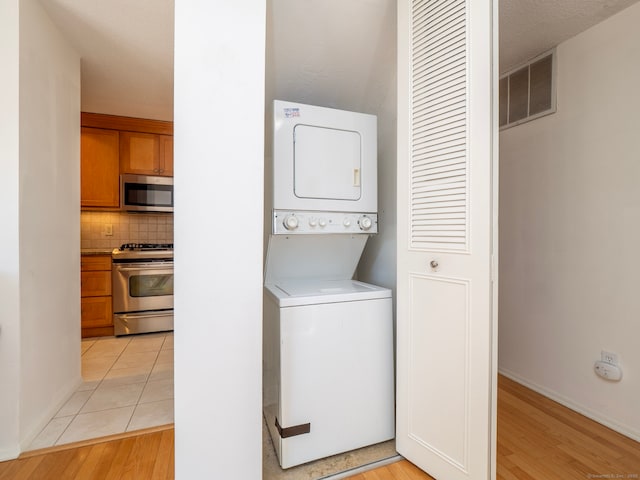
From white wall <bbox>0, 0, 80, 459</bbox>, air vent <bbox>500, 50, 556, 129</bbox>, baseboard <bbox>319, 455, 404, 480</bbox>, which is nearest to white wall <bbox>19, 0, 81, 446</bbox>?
white wall <bbox>0, 0, 80, 459</bbox>

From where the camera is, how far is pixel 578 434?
1.69 metres

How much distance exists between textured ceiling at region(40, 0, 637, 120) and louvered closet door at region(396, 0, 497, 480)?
1.03ft

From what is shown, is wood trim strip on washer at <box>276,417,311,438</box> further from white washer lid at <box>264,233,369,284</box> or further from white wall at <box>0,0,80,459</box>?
white wall at <box>0,0,80,459</box>

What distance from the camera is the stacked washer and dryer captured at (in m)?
1.46

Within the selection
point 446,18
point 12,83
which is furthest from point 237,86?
point 12,83

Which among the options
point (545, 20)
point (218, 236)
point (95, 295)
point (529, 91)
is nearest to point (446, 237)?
point (218, 236)

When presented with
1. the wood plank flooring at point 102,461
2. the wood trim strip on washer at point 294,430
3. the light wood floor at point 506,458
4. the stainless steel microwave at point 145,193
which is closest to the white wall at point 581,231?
the light wood floor at point 506,458

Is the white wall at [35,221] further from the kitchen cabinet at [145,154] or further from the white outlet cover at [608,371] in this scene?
the white outlet cover at [608,371]

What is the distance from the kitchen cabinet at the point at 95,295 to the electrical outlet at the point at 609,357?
4.12 m

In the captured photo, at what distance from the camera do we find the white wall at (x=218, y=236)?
1155 mm

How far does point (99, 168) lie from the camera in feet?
11.1

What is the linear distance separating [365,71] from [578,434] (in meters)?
2.44

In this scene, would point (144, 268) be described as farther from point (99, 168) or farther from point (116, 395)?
point (116, 395)

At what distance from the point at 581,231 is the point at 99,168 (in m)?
4.36
